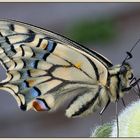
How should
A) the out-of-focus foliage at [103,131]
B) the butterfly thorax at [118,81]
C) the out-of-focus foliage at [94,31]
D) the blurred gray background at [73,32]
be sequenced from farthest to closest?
the out-of-focus foliage at [94,31]
the blurred gray background at [73,32]
the butterfly thorax at [118,81]
the out-of-focus foliage at [103,131]

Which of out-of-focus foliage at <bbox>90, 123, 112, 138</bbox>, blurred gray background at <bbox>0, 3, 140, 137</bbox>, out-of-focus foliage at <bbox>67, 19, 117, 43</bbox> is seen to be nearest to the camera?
out-of-focus foliage at <bbox>90, 123, 112, 138</bbox>

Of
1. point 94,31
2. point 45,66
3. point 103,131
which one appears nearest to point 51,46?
point 45,66

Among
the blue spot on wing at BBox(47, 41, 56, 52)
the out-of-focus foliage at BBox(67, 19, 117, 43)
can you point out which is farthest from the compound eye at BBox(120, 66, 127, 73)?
the out-of-focus foliage at BBox(67, 19, 117, 43)

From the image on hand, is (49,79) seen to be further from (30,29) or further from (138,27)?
(138,27)

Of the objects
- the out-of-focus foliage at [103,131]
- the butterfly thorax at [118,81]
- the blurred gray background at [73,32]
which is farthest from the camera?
the blurred gray background at [73,32]

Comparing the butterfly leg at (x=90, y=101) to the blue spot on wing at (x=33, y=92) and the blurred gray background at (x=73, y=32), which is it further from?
the blurred gray background at (x=73, y=32)

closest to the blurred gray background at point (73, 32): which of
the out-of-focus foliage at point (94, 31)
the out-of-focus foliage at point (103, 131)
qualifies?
the out-of-focus foliage at point (94, 31)

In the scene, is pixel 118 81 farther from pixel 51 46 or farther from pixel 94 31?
pixel 94 31

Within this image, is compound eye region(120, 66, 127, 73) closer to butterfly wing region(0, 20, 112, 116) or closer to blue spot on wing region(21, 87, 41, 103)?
butterfly wing region(0, 20, 112, 116)
